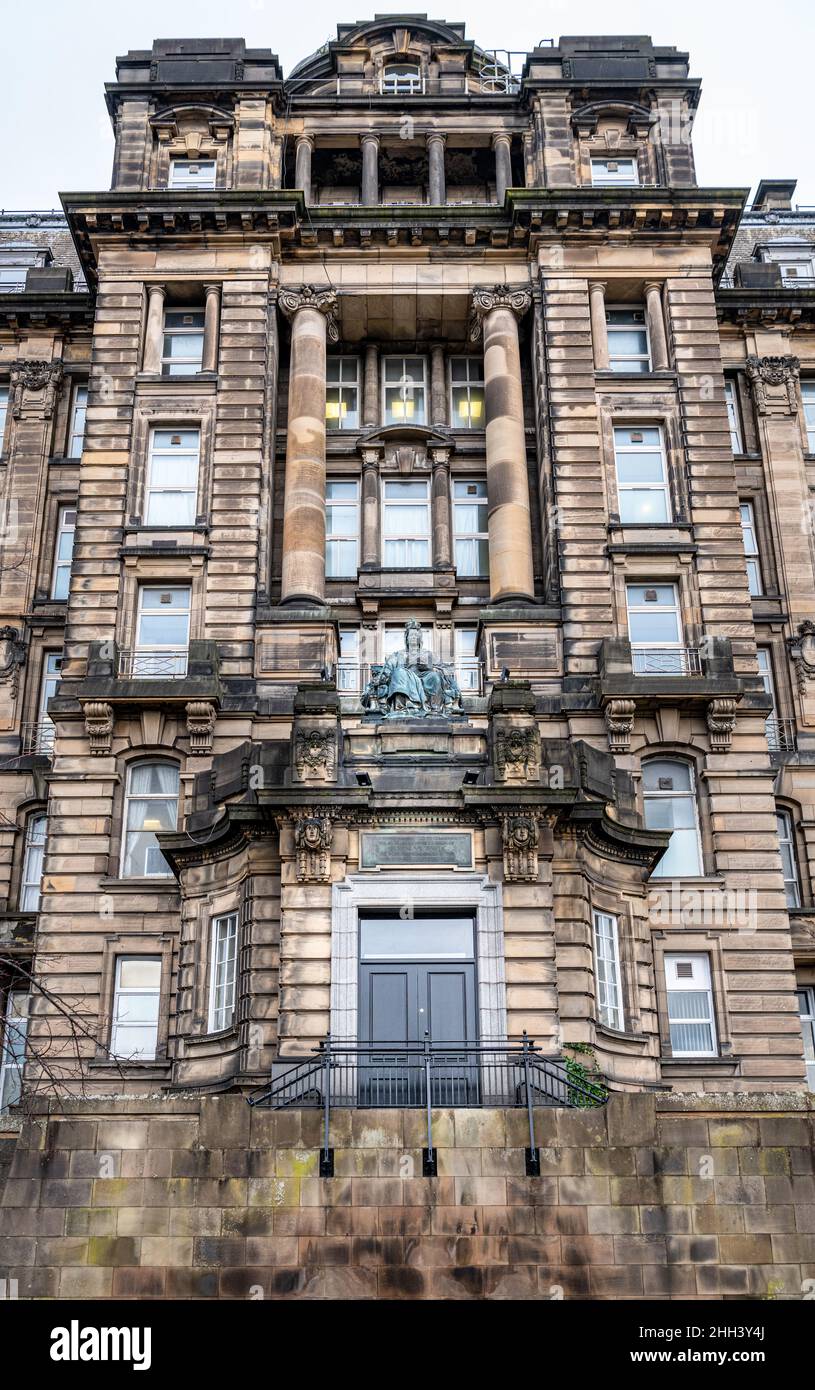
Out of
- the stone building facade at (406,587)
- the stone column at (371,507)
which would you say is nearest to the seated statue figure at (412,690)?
the stone building facade at (406,587)

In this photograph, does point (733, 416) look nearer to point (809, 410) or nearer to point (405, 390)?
point (809, 410)

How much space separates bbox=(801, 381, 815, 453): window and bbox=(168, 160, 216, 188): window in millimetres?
19125

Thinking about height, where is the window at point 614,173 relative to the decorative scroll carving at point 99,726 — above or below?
above

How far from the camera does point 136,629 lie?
40.3 metres

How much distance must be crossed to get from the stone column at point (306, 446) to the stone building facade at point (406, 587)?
11 cm

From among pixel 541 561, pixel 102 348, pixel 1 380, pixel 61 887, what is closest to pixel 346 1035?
pixel 61 887

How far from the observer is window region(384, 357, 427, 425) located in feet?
153

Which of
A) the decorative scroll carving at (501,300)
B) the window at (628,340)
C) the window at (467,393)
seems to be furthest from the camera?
the window at (467,393)

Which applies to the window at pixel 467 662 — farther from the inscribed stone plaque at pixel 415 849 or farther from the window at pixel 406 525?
the inscribed stone plaque at pixel 415 849

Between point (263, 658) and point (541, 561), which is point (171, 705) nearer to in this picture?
point (263, 658)

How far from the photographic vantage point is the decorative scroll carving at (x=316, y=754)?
101 feet

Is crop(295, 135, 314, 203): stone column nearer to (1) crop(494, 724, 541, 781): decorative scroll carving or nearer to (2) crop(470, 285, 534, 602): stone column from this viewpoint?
(2) crop(470, 285, 534, 602): stone column

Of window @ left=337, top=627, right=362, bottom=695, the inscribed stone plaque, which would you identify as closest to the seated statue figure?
the inscribed stone plaque

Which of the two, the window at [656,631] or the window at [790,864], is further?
the window at [790,864]
